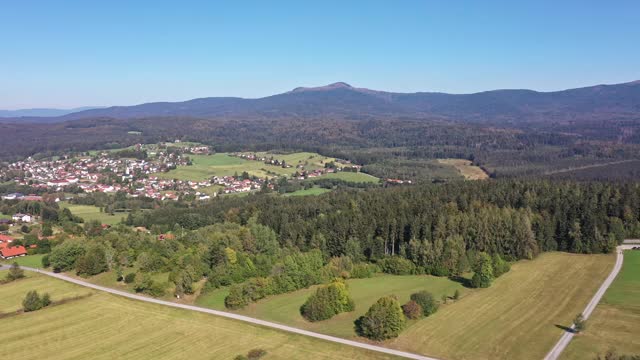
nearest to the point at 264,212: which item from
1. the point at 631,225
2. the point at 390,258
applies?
the point at 390,258

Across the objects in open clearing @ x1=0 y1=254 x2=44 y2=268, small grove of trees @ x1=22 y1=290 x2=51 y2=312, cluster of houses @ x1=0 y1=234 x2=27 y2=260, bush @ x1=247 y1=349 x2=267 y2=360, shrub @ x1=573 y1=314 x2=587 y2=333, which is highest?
shrub @ x1=573 y1=314 x2=587 y2=333

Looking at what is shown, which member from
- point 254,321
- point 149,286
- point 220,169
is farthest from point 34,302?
point 220,169

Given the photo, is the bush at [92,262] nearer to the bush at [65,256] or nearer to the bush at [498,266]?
the bush at [65,256]

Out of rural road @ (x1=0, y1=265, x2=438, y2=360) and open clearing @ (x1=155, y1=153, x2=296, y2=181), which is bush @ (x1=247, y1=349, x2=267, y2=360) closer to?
rural road @ (x1=0, y1=265, x2=438, y2=360)

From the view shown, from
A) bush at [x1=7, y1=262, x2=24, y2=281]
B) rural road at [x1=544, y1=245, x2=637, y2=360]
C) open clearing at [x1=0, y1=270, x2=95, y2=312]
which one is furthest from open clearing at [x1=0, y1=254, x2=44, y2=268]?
rural road at [x1=544, y1=245, x2=637, y2=360]

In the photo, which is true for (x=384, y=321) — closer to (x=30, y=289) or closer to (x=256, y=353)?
(x=256, y=353)

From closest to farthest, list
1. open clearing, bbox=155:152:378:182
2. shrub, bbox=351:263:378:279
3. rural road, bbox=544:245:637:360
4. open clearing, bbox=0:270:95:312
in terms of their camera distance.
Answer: rural road, bbox=544:245:637:360 < open clearing, bbox=0:270:95:312 < shrub, bbox=351:263:378:279 < open clearing, bbox=155:152:378:182

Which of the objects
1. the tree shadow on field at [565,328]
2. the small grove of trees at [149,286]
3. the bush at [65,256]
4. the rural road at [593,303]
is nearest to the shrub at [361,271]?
the small grove of trees at [149,286]
